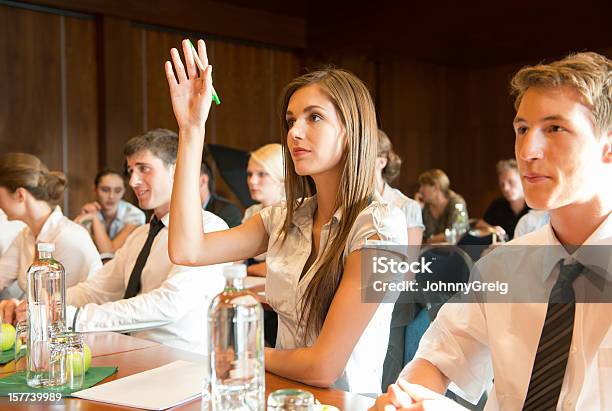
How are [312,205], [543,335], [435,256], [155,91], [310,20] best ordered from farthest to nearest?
[310,20] → [155,91] → [435,256] → [312,205] → [543,335]

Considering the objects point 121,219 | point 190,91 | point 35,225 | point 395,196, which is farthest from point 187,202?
point 121,219

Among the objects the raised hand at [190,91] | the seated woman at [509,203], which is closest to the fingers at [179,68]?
the raised hand at [190,91]

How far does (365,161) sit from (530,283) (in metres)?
0.59

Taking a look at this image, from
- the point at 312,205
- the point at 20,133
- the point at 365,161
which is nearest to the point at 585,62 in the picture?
the point at 365,161

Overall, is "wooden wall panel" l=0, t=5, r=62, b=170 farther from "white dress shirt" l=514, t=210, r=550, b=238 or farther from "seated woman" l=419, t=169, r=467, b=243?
"white dress shirt" l=514, t=210, r=550, b=238

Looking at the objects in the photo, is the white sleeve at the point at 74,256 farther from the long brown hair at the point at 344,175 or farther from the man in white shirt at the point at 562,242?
the man in white shirt at the point at 562,242

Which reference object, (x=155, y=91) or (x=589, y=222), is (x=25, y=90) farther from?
(x=589, y=222)

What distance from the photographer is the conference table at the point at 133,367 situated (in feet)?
4.60

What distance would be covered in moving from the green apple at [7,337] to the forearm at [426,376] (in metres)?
1.16

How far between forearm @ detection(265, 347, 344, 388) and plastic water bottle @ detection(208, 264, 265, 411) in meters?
0.33

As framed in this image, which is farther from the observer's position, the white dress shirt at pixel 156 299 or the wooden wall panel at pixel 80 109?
the wooden wall panel at pixel 80 109

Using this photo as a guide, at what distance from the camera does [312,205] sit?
1.94 m

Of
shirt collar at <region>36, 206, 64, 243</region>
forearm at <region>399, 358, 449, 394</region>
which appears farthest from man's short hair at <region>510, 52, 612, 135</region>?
shirt collar at <region>36, 206, 64, 243</region>

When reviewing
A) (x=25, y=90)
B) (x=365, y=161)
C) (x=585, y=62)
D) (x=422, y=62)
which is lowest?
(x=365, y=161)
